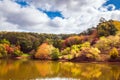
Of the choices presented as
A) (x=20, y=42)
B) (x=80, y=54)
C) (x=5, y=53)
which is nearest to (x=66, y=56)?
(x=80, y=54)

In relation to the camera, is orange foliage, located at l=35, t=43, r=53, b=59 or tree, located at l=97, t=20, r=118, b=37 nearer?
orange foliage, located at l=35, t=43, r=53, b=59

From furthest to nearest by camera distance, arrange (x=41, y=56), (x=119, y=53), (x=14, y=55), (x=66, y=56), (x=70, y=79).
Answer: (x=14, y=55), (x=41, y=56), (x=66, y=56), (x=119, y=53), (x=70, y=79)

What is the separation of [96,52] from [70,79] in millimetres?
29335

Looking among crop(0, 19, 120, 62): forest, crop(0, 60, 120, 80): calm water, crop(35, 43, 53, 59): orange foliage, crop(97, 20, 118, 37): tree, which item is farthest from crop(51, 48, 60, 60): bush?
crop(0, 60, 120, 80): calm water

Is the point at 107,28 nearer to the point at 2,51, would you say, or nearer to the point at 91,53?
the point at 91,53

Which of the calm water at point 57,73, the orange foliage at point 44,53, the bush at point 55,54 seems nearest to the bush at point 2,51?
the orange foliage at point 44,53

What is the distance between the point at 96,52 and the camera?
53.6m

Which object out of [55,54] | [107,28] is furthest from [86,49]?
[107,28]

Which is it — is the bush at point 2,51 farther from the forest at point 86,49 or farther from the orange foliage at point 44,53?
the orange foliage at point 44,53

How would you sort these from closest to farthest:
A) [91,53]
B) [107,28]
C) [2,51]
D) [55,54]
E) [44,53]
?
1. [91,53]
2. [55,54]
3. [44,53]
4. [2,51]
5. [107,28]

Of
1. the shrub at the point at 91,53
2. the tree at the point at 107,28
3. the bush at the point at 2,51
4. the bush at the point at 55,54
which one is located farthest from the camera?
the tree at the point at 107,28

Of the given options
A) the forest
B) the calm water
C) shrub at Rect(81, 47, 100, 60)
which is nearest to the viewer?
the calm water

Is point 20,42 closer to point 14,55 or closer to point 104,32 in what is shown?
point 14,55

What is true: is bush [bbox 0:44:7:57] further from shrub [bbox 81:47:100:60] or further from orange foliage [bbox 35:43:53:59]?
shrub [bbox 81:47:100:60]
